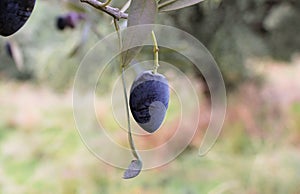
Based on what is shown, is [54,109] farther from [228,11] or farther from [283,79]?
[228,11]

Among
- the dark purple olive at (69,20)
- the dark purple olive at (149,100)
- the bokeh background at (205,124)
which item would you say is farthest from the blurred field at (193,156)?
the dark purple olive at (149,100)

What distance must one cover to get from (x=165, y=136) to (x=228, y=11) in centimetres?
121

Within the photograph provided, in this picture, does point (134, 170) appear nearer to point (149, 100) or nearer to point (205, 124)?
point (149, 100)

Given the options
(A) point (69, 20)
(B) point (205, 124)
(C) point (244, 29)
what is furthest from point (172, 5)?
(B) point (205, 124)

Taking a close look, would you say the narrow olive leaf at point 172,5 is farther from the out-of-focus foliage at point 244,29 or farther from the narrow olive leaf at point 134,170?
the out-of-focus foliage at point 244,29

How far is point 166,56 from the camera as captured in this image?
215 cm

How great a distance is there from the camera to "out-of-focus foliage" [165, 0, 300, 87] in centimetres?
221

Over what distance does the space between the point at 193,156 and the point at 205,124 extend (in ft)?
1.59

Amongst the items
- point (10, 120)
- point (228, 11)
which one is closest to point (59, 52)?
point (228, 11)

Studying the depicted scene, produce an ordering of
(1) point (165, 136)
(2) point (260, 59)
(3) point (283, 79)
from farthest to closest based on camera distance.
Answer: (3) point (283, 79) < (1) point (165, 136) < (2) point (260, 59)

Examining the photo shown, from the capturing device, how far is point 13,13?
0.93 feet

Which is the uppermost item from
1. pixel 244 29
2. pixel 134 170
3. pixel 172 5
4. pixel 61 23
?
pixel 244 29

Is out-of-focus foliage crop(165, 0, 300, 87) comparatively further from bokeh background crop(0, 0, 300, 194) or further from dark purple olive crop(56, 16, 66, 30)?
dark purple olive crop(56, 16, 66, 30)

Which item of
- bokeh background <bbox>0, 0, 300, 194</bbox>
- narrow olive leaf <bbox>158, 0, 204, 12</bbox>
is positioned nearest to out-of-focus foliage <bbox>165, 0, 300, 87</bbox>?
bokeh background <bbox>0, 0, 300, 194</bbox>
